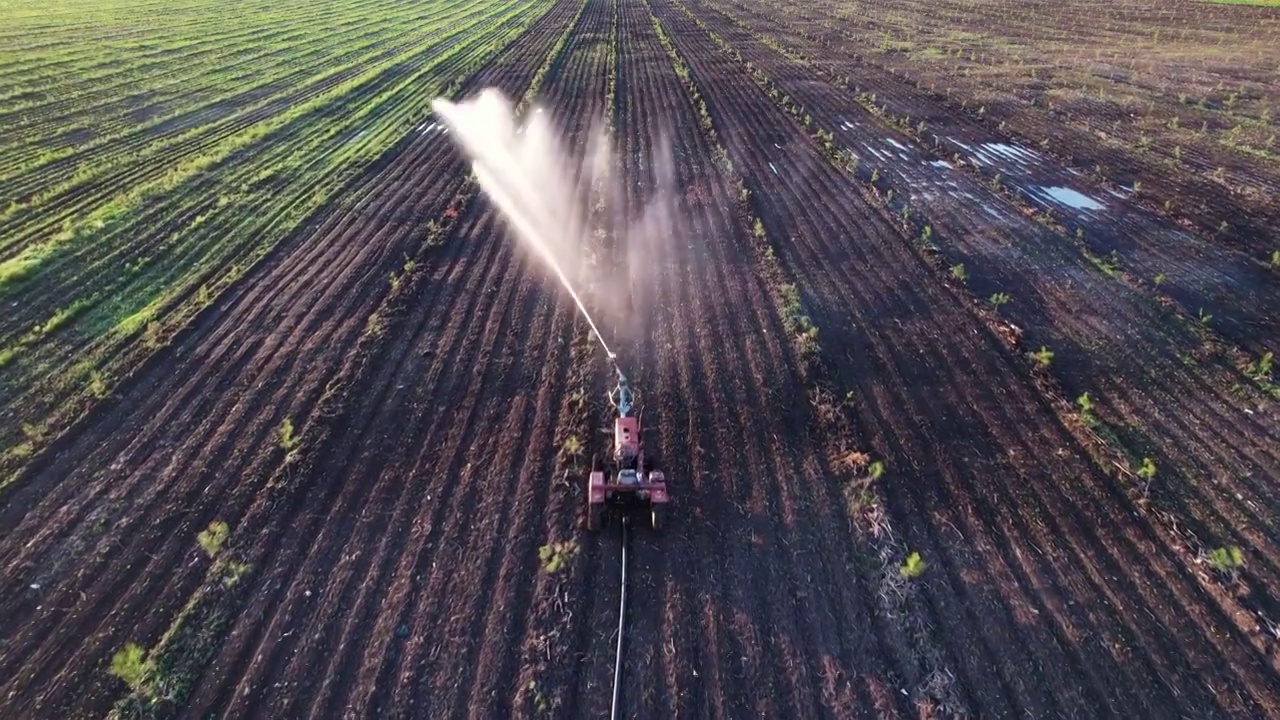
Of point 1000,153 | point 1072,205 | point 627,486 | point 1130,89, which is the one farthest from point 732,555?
point 1130,89

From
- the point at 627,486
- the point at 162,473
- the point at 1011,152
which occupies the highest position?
the point at 162,473

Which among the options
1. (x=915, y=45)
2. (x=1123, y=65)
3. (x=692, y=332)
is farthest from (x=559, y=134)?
(x=1123, y=65)

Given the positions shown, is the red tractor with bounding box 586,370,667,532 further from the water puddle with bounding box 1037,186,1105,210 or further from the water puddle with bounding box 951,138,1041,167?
the water puddle with bounding box 951,138,1041,167

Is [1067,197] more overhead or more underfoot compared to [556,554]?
more underfoot

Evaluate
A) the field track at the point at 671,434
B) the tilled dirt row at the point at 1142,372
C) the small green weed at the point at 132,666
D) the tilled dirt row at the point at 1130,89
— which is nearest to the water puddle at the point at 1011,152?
the field track at the point at 671,434

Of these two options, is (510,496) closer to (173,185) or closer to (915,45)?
(173,185)

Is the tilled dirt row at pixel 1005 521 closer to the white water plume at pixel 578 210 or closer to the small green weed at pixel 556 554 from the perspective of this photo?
the white water plume at pixel 578 210

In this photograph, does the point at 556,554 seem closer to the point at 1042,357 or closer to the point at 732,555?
the point at 732,555
